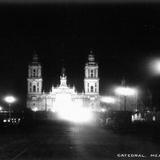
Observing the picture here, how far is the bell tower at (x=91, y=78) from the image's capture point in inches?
7638

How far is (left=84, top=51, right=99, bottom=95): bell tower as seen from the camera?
194000mm

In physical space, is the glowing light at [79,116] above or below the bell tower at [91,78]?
below

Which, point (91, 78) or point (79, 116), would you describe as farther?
point (91, 78)

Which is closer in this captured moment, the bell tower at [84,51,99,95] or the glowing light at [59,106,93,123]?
the glowing light at [59,106,93,123]

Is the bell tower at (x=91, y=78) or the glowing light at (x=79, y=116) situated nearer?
the glowing light at (x=79, y=116)

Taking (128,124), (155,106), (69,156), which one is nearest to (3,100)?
(155,106)

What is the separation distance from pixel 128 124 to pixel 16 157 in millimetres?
35951

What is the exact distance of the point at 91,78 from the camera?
19400cm

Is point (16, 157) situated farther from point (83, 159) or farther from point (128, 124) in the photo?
point (128, 124)

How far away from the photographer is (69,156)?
2289 centimetres

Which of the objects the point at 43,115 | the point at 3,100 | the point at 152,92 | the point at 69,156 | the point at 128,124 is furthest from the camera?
the point at 3,100

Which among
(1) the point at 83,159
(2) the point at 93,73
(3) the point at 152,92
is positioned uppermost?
(2) the point at 93,73

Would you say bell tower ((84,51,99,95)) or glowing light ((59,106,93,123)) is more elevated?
bell tower ((84,51,99,95))

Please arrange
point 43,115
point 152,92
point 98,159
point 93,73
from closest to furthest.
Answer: point 98,159
point 152,92
point 43,115
point 93,73
